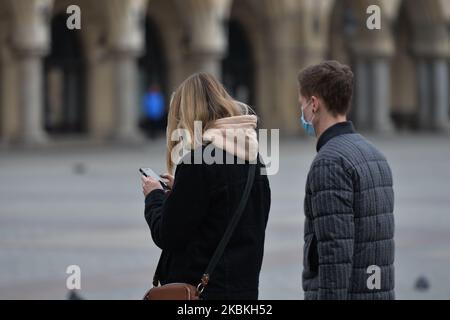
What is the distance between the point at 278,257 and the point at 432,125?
1169 inches

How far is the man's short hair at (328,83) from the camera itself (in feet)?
14.8

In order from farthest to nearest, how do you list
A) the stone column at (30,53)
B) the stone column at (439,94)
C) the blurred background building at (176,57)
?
the stone column at (439,94)
the blurred background building at (176,57)
the stone column at (30,53)

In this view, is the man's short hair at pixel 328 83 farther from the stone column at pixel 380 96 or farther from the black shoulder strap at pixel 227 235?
the stone column at pixel 380 96

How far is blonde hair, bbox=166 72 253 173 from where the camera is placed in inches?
179

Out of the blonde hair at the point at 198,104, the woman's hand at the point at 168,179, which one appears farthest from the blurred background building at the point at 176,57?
the blonde hair at the point at 198,104

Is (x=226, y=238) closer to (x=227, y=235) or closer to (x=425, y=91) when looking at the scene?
(x=227, y=235)

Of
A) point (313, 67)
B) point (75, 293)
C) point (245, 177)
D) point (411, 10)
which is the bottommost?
point (75, 293)

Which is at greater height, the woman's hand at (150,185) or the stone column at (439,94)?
the stone column at (439,94)

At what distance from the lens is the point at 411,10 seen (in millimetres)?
39594

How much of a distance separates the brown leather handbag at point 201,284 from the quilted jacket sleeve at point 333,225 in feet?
0.83
